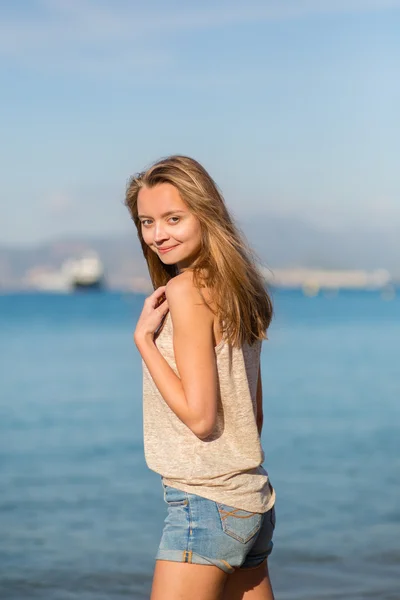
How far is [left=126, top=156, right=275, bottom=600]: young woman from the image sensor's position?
263 centimetres

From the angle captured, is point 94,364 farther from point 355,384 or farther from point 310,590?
point 310,590

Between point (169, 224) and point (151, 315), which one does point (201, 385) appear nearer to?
point (151, 315)

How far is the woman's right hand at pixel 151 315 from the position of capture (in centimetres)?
273

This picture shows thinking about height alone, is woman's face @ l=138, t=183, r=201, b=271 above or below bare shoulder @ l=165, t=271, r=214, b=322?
above

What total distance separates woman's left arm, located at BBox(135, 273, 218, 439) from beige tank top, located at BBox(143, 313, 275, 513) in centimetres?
7

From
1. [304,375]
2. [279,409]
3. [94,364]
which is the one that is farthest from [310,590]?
[94,364]

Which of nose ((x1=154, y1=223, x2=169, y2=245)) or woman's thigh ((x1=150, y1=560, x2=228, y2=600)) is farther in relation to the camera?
nose ((x1=154, y1=223, x2=169, y2=245))

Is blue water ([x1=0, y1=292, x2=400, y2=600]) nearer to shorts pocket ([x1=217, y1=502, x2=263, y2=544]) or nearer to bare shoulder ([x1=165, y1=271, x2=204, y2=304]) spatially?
bare shoulder ([x1=165, y1=271, x2=204, y2=304])

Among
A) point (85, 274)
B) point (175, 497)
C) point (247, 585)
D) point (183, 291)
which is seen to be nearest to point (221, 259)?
point (183, 291)

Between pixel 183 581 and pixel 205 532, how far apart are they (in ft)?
0.44

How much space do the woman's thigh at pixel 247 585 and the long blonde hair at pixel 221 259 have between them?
677 millimetres

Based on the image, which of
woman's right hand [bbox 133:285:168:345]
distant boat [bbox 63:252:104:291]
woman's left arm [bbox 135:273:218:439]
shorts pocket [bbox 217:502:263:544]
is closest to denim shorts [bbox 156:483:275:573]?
shorts pocket [bbox 217:502:263:544]

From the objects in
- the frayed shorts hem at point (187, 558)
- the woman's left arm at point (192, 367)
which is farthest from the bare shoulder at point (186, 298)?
the frayed shorts hem at point (187, 558)

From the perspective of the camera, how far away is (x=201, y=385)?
2.61 metres
